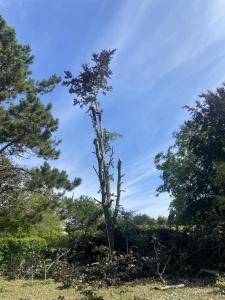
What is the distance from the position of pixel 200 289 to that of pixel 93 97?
32.5 feet

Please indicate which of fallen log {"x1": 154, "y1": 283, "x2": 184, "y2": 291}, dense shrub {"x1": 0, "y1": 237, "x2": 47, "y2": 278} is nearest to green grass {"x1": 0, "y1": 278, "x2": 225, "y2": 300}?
fallen log {"x1": 154, "y1": 283, "x2": 184, "y2": 291}

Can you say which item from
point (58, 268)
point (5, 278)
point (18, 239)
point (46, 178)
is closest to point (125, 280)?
point (58, 268)

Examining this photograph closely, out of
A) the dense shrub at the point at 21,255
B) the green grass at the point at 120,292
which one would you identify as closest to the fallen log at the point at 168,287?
the green grass at the point at 120,292

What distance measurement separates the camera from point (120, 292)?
36.2 feet

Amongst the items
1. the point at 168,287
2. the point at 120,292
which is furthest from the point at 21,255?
the point at 168,287

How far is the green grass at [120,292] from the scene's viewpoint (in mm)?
9922

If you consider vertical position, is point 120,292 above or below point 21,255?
below

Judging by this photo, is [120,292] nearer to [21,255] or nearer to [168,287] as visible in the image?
[168,287]

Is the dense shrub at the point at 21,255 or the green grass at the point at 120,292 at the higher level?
the dense shrub at the point at 21,255

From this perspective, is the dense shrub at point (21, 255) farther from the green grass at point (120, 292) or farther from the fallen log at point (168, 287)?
the fallen log at point (168, 287)

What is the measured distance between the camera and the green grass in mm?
9922

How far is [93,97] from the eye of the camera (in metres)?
18.6

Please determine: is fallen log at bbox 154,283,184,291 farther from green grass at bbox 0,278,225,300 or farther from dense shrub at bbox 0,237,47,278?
dense shrub at bbox 0,237,47,278

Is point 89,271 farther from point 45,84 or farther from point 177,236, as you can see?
point 45,84
